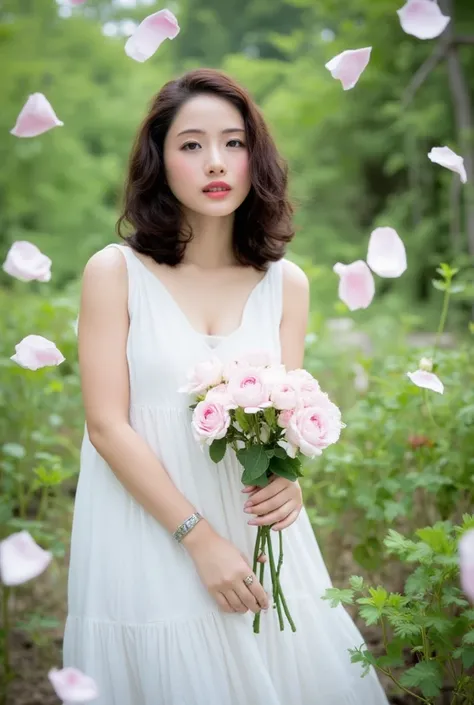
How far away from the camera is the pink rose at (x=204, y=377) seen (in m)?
1.48

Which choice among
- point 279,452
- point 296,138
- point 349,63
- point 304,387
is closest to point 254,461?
point 279,452

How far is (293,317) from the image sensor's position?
6.06ft

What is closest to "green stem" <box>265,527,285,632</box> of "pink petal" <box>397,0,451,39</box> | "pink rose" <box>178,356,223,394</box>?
"pink rose" <box>178,356,223,394</box>

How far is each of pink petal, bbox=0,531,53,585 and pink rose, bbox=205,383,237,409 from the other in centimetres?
42

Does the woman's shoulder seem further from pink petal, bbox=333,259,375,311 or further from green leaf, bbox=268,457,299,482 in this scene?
green leaf, bbox=268,457,299,482

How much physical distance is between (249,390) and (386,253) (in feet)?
1.94

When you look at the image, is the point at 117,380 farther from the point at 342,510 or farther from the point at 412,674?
the point at 342,510

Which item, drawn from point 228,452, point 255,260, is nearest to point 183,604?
point 228,452

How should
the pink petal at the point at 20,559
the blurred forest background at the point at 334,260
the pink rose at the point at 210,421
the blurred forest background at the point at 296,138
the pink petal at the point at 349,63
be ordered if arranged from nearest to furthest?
the pink petal at the point at 20,559, the pink rose at the point at 210,421, the pink petal at the point at 349,63, the blurred forest background at the point at 334,260, the blurred forest background at the point at 296,138

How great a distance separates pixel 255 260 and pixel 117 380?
500mm

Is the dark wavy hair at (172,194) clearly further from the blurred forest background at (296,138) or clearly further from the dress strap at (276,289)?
the blurred forest background at (296,138)

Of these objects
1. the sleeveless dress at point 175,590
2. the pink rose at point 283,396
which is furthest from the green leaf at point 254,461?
the sleeveless dress at point 175,590

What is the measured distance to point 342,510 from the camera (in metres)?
2.33

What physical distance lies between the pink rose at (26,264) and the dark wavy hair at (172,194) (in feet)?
0.71
